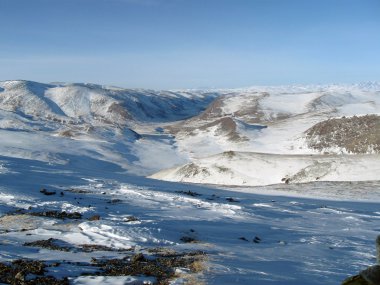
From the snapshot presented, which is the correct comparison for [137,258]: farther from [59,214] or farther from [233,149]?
[233,149]

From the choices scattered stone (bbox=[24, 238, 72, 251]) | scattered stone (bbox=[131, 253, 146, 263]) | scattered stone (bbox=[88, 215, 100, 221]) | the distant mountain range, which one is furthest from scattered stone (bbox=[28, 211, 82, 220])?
the distant mountain range

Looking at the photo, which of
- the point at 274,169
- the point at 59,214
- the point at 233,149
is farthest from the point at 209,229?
the point at 233,149

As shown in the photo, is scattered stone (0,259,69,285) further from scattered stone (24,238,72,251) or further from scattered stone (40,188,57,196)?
scattered stone (40,188,57,196)

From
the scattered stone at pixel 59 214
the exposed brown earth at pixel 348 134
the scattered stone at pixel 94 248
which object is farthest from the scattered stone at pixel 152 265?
the exposed brown earth at pixel 348 134

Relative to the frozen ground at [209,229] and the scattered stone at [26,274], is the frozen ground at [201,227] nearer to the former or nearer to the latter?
the frozen ground at [209,229]

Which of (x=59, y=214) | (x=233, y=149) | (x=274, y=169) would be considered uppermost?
(x=233, y=149)

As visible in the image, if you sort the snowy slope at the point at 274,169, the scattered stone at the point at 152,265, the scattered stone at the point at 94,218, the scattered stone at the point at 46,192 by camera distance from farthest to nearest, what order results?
1. the snowy slope at the point at 274,169
2. the scattered stone at the point at 46,192
3. the scattered stone at the point at 94,218
4. the scattered stone at the point at 152,265

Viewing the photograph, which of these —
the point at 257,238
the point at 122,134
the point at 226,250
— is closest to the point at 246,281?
the point at 226,250

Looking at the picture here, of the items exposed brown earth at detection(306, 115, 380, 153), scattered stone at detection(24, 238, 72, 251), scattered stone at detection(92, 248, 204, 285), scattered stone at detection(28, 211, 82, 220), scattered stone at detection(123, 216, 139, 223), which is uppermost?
exposed brown earth at detection(306, 115, 380, 153)

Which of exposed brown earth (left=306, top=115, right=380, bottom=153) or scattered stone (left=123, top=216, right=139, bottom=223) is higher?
exposed brown earth (left=306, top=115, right=380, bottom=153)

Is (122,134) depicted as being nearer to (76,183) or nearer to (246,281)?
(76,183)

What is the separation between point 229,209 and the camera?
22.0 meters

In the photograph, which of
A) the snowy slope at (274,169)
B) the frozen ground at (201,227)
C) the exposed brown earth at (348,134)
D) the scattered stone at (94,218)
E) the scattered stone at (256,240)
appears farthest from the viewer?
the exposed brown earth at (348,134)

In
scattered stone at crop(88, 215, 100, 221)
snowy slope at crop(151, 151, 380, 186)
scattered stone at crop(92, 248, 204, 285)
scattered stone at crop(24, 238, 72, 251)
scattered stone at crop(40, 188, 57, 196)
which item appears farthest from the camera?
snowy slope at crop(151, 151, 380, 186)
